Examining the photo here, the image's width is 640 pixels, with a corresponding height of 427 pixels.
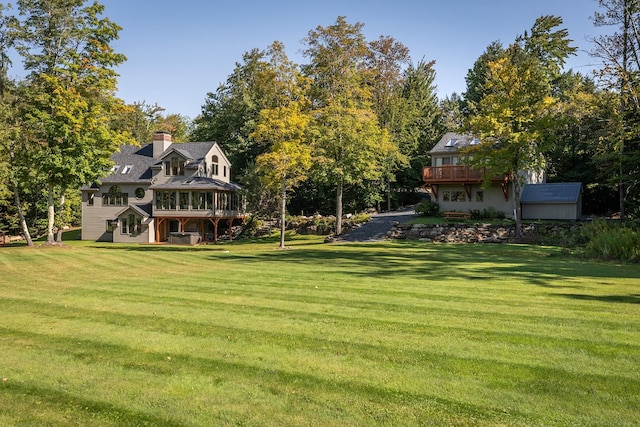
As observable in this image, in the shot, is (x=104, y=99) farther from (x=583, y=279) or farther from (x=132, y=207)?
(x=583, y=279)

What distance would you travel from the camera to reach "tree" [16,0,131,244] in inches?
1132

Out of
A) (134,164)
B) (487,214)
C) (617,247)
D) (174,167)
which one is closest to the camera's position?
(617,247)

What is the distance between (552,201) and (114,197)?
38.9 meters

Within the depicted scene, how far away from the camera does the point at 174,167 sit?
42.5 meters

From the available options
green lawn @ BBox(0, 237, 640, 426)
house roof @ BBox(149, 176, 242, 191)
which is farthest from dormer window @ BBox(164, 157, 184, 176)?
green lawn @ BBox(0, 237, 640, 426)

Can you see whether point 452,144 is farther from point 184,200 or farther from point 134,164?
point 134,164

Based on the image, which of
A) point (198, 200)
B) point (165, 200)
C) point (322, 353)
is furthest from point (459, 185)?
point (322, 353)

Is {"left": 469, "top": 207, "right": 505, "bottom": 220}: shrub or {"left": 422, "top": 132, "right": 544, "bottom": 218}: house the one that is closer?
{"left": 469, "top": 207, "right": 505, "bottom": 220}: shrub

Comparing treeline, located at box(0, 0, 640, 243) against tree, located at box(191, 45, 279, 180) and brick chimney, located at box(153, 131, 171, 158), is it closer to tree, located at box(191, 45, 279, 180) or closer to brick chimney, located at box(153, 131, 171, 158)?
tree, located at box(191, 45, 279, 180)

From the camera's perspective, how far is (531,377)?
552 centimetres

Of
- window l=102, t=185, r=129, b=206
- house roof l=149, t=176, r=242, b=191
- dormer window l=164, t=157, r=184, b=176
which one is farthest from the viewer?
window l=102, t=185, r=129, b=206

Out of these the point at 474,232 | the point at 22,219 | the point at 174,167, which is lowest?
the point at 474,232

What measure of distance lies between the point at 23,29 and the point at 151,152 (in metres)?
16.6

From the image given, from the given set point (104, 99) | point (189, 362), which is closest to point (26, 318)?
point (189, 362)
